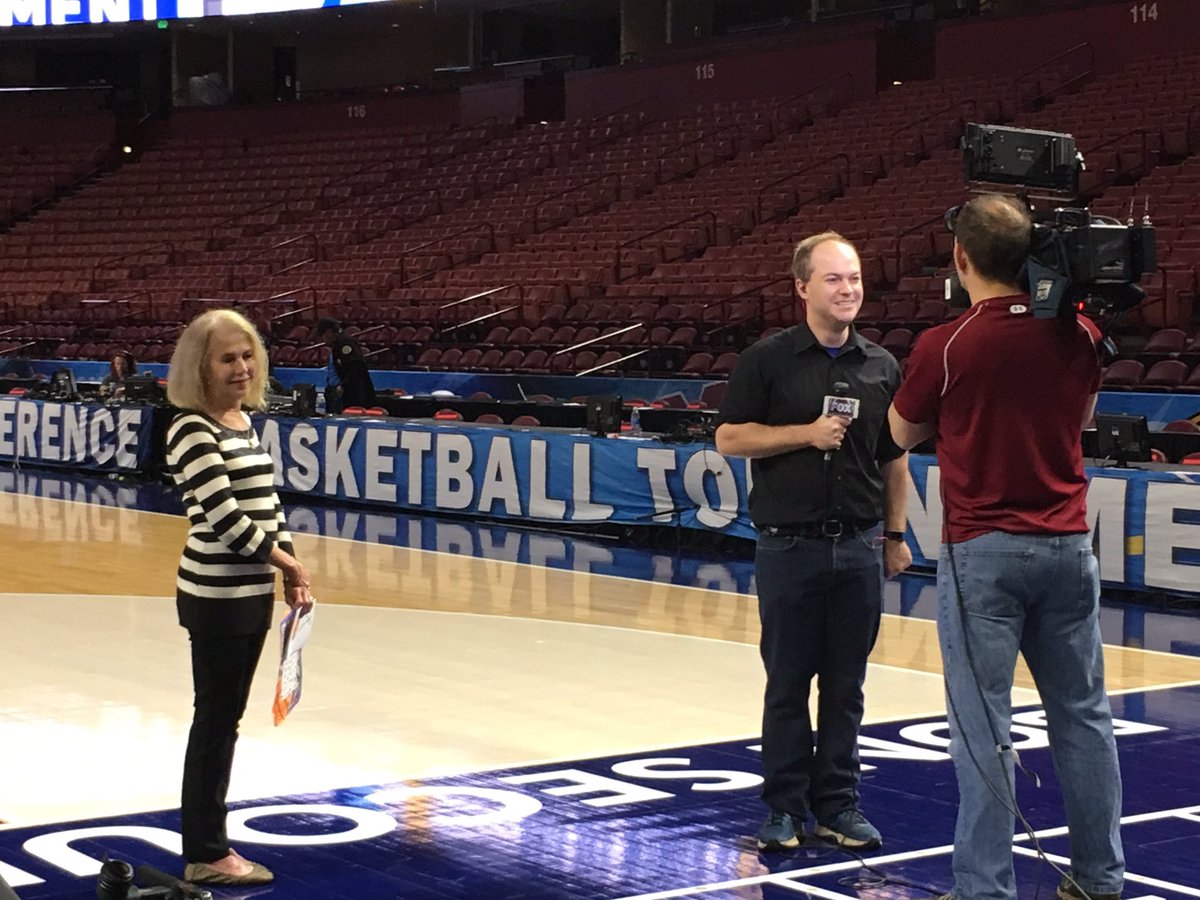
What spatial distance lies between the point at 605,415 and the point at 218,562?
8803 mm

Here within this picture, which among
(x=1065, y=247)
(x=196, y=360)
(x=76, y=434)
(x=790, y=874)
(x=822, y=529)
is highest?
(x=1065, y=247)

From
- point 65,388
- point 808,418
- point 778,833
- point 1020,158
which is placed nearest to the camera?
point 1020,158

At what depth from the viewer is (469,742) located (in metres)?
6.47

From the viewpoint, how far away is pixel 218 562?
4.62m

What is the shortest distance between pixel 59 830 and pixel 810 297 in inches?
105

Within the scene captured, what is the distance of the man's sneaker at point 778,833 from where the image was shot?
5000 mm

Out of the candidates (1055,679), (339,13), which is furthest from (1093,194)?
(339,13)

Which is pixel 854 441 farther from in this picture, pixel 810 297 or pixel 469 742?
pixel 469 742

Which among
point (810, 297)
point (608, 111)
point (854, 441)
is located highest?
point (608, 111)

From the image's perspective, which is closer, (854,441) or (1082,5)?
(854,441)

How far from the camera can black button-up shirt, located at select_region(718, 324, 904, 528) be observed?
5.08 meters

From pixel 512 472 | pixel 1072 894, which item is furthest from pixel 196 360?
pixel 512 472

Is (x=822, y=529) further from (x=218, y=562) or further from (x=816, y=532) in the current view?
(x=218, y=562)

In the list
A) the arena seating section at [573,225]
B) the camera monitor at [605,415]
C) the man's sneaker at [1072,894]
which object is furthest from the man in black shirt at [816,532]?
the arena seating section at [573,225]
